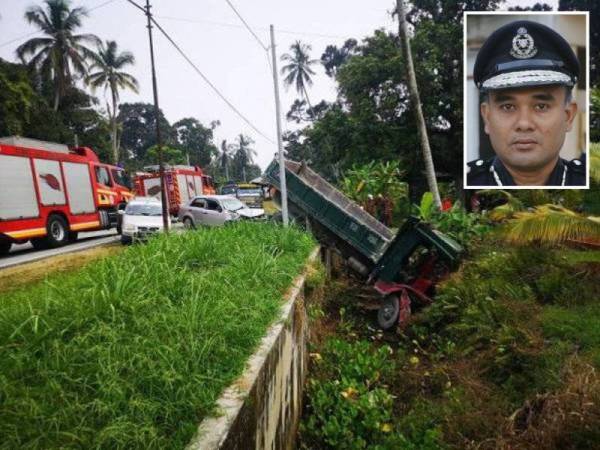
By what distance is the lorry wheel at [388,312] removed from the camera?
293 inches

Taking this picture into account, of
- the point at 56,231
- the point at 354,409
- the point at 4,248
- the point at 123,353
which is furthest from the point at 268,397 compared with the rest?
the point at 56,231

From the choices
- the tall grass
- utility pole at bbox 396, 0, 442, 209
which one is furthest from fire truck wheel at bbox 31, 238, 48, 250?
utility pole at bbox 396, 0, 442, 209

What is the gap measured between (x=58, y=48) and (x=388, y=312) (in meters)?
32.4

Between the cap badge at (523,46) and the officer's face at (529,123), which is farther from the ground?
the cap badge at (523,46)

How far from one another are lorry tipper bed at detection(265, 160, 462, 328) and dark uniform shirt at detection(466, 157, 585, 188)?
170cm

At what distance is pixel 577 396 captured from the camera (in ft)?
11.8

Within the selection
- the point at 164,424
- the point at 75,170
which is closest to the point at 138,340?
the point at 164,424

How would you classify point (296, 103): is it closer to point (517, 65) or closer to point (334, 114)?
point (334, 114)

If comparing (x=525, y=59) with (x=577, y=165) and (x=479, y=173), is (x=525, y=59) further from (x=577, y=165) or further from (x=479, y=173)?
(x=479, y=173)

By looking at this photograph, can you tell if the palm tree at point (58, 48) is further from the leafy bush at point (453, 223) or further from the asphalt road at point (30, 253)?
the leafy bush at point (453, 223)

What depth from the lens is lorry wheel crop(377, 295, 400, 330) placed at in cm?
744

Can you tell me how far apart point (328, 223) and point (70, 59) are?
29707 millimetres

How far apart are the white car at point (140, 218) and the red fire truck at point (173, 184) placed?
20.6 feet

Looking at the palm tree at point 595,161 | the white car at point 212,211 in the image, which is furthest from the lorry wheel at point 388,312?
the white car at point 212,211
